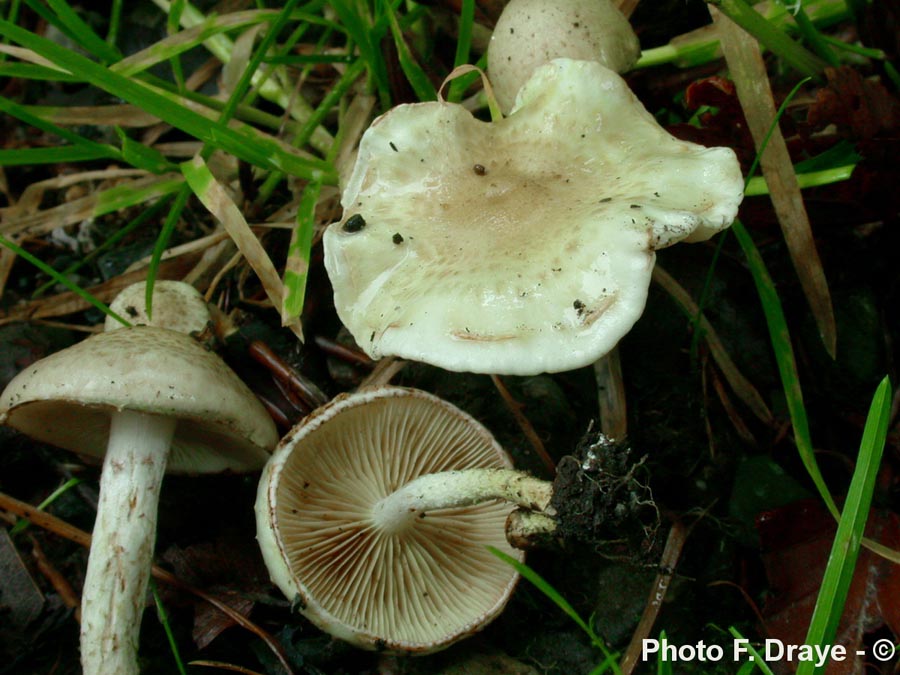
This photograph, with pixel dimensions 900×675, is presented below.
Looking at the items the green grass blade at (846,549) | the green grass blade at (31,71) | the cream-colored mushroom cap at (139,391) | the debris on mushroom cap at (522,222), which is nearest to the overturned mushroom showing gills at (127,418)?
the cream-colored mushroom cap at (139,391)

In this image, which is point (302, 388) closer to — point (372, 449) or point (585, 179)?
point (372, 449)

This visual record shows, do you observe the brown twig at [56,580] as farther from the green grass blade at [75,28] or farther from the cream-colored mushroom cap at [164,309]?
the green grass blade at [75,28]

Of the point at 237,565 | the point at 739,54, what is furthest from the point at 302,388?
the point at 739,54

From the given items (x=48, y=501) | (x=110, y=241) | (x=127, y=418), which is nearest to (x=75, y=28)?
(x=110, y=241)

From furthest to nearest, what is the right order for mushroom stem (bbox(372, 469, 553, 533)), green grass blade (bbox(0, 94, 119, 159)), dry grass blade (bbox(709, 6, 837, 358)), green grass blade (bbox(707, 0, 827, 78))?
green grass blade (bbox(0, 94, 119, 159))
dry grass blade (bbox(709, 6, 837, 358))
green grass blade (bbox(707, 0, 827, 78))
mushroom stem (bbox(372, 469, 553, 533))

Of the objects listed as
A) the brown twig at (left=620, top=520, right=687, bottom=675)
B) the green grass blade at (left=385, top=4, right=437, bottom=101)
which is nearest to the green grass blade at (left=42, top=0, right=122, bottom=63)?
the green grass blade at (left=385, top=4, right=437, bottom=101)

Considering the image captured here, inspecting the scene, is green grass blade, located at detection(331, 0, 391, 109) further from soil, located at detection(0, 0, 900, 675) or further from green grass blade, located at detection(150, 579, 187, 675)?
green grass blade, located at detection(150, 579, 187, 675)
